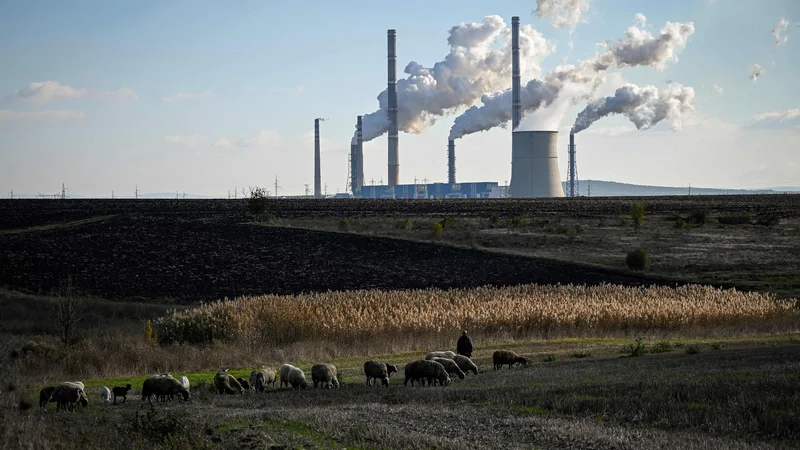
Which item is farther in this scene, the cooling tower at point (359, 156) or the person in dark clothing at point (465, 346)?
the cooling tower at point (359, 156)

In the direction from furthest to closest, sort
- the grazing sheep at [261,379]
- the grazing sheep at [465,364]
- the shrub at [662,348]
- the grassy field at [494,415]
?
the shrub at [662,348], the grazing sheep at [465,364], the grazing sheep at [261,379], the grassy field at [494,415]

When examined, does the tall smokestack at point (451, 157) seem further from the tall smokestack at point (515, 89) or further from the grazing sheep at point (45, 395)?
the grazing sheep at point (45, 395)

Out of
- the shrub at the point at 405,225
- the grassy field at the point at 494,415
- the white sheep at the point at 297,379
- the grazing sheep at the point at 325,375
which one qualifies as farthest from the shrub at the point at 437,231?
the grassy field at the point at 494,415

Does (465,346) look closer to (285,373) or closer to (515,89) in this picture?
(285,373)

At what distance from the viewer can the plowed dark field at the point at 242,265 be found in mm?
51562

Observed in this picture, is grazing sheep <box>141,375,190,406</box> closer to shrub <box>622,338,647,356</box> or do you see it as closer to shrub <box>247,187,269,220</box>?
shrub <box>622,338,647,356</box>

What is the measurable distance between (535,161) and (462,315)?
3700 inches

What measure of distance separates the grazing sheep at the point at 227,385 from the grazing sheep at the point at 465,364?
5647 millimetres

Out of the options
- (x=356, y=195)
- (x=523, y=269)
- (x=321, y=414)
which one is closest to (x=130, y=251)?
(x=523, y=269)

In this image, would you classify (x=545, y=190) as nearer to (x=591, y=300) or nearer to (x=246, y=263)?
(x=246, y=263)

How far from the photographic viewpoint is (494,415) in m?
16.2

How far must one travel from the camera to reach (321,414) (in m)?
16.6

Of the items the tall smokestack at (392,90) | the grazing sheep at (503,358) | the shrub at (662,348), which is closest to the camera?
the grazing sheep at (503,358)

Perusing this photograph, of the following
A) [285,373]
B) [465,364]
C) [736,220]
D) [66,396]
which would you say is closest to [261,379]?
[285,373]
